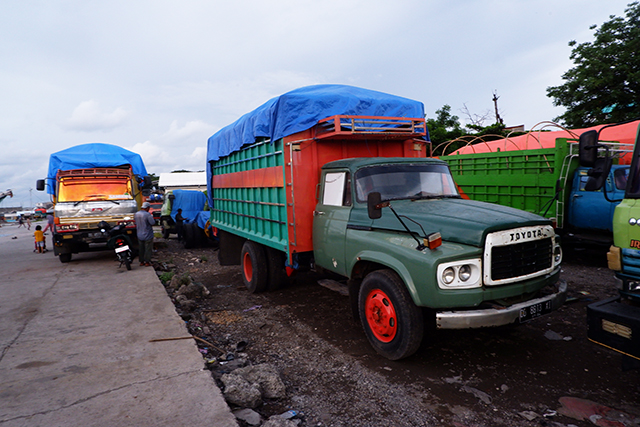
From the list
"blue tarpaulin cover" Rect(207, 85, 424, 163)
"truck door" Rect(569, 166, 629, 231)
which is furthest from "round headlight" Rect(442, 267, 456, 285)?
"truck door" Rect(569, 166, 629, 231)

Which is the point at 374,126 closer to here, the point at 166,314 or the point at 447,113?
the point at 166,314

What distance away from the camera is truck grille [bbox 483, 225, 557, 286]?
3463 millimetres

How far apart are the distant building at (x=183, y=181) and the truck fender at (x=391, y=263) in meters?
24.6

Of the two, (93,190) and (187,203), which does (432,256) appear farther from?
(187,203)

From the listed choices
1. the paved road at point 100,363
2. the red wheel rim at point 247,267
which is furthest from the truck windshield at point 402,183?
the red wheel rim at point 247,267

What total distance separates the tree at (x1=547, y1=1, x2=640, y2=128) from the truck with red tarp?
1446 cm

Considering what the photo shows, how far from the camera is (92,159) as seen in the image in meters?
11.5

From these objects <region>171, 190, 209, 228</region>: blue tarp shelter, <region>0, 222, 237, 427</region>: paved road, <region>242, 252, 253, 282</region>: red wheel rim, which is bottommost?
<region>0, 222, 237, 427</region>: paved road

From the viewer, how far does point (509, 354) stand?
13.7ft

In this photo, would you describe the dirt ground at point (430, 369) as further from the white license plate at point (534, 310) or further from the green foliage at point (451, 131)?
the green foliage at point (451, 131)

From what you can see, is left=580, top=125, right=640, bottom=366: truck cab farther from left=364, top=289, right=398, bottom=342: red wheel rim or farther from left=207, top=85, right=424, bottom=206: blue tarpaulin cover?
left=207, top=85, right=424, bottom=206: blue tarpaulin cover

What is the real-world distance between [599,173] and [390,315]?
7.26ft

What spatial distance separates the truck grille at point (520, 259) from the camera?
350cm

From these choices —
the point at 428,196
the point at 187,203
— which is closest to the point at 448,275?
the point at 428,196
